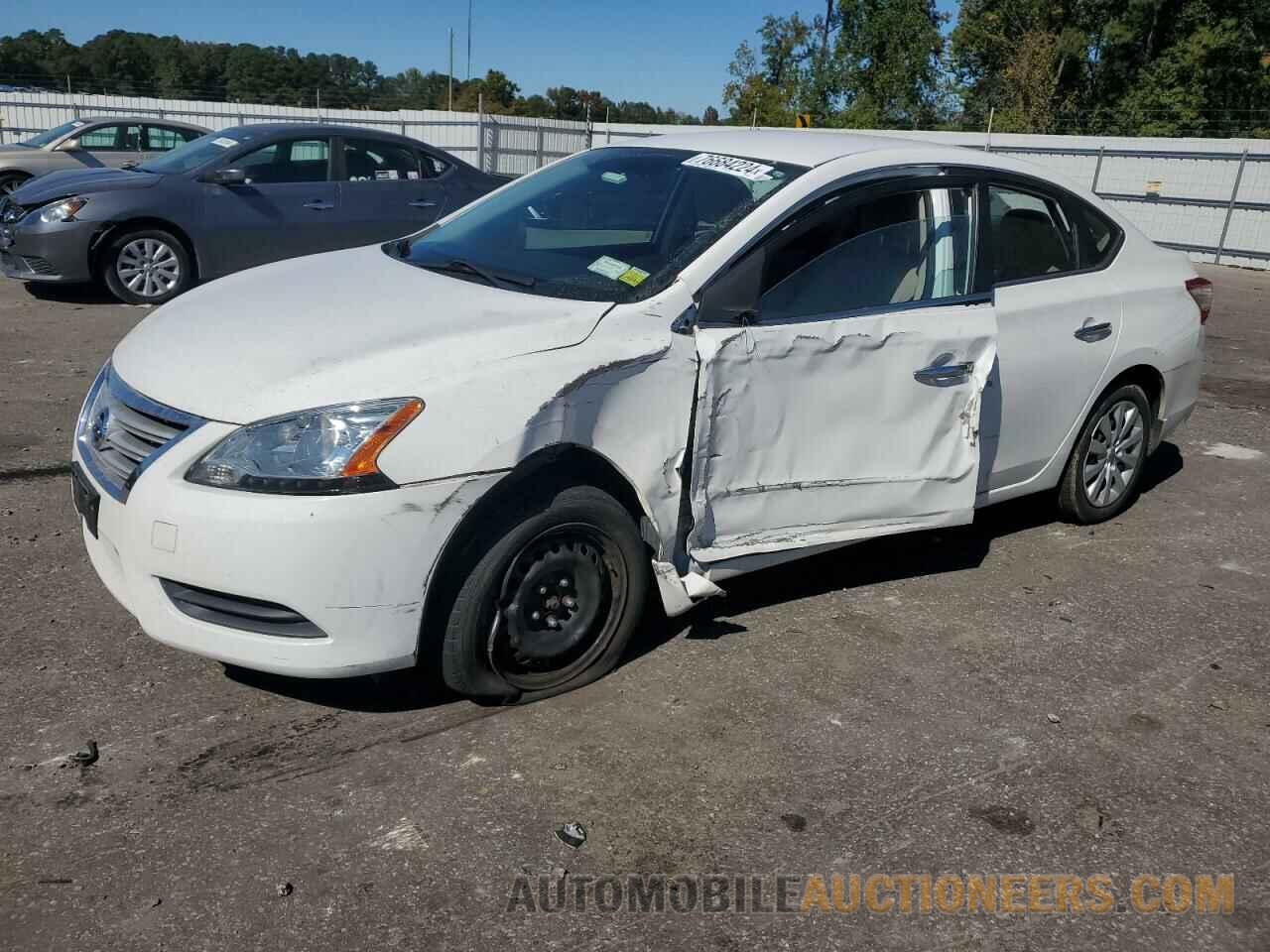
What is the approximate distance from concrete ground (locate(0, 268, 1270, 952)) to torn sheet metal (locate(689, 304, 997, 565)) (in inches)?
18.3

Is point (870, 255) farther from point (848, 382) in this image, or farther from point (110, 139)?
point (110, 139)

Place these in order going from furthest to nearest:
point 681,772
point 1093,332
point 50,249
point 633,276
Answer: point 50,249 < point 1093,332 < point 633,276 < point 681,772

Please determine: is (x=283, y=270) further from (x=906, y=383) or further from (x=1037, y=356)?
(x=1037, y=356)

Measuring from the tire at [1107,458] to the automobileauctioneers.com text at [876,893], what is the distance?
2586 mm

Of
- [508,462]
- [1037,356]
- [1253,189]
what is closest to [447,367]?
[508,462]

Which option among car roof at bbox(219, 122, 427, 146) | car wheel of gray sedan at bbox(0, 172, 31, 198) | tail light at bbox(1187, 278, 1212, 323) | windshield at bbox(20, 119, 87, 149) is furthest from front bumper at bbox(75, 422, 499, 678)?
windshield at bbox(20, 119, 87, 149)

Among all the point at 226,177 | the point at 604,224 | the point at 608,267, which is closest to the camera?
the point at 608,267

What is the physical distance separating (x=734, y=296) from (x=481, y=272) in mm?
935

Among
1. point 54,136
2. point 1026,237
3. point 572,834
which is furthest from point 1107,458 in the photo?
point 54,136

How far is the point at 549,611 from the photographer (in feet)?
11.2

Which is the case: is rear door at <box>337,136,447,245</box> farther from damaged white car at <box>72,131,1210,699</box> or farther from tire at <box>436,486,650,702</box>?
tire at <box>436,486,650,702</box>

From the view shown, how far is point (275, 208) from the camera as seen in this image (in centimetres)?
983

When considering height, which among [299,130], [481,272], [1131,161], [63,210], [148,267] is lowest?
[148,267]

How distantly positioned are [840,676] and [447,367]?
5.60 feet
